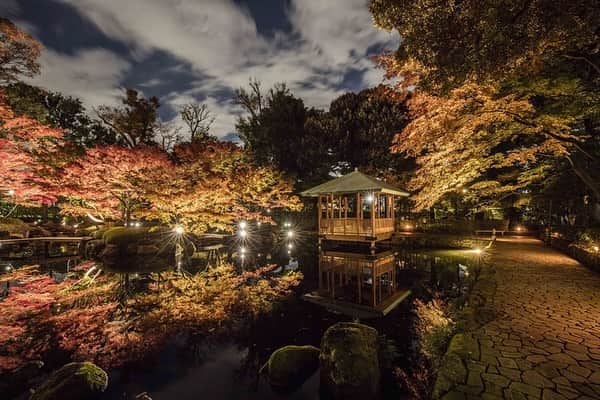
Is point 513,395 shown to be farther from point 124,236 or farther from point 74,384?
point 124,236

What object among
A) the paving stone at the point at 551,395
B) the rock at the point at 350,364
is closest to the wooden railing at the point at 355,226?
the rock at the point at 350,364

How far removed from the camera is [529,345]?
11.6ft

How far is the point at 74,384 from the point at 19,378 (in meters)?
1.46

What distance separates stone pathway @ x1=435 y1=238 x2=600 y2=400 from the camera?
8.79ft

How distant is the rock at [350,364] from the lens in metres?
3.50

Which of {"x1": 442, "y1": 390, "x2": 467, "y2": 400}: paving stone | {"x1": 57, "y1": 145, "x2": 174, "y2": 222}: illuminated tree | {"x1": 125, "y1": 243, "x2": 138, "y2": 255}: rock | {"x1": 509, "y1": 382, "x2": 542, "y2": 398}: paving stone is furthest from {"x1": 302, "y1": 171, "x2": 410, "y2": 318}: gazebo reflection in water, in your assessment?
{"x1": 125, "y1": 243, "x2": 138, "y2": 255}: rock

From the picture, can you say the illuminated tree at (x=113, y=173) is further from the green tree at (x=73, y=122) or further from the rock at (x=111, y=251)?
the green tree at (x=73, y=122)

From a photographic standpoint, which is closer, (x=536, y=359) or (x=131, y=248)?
(x=536, y=359)

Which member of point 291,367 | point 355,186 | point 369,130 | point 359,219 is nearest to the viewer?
point 291,367

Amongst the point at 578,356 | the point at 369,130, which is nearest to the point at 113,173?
the point at 578,356

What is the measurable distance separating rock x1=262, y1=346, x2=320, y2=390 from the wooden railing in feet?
33.1

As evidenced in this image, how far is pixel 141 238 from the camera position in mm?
13422

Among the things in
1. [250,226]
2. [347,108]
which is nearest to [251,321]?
[250,226]

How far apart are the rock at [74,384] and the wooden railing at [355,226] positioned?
1213cm
